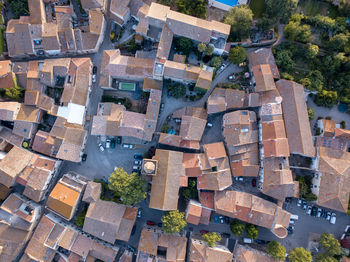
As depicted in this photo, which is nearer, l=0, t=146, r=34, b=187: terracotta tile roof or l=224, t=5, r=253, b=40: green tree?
l=224, t=5, r=253, b=40: green tree

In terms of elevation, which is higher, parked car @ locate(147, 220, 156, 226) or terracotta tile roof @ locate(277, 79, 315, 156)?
terracotta tile roof @ locate(277, 79, 315, 156)

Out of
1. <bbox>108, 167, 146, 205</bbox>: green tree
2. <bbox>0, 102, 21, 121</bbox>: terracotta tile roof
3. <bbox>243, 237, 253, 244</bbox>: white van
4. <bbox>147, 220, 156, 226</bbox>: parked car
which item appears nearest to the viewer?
<bbox>108, 167, 146, 205</bbox>: green tree

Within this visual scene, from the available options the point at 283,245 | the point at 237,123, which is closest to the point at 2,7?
the point at 237,123

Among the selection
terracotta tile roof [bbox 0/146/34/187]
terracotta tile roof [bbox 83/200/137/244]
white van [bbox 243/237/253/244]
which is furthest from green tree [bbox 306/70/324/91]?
terracotta tile roof [bbox 0/146/34/187]

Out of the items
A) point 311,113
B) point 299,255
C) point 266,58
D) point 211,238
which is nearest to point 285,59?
point 266,58

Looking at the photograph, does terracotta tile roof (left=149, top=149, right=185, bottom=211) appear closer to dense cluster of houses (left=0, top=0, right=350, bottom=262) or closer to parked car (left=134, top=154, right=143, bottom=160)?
dense cluster of houses (left=0, top=0, right=350, bottom=262)

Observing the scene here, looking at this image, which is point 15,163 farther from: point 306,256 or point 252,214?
point 306,256

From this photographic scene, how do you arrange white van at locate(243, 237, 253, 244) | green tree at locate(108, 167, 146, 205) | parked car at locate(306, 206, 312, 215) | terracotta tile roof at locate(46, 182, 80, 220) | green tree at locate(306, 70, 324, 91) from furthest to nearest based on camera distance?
parked car at locate(306, 206, 312, 215), white van at locate(243, 237, 253, 244), green tree at locate(306, 70, 324, 91), terracotta tile roof at locate(46, 182, 80, 220), green tree at locate(108, 167, 146, 205)
